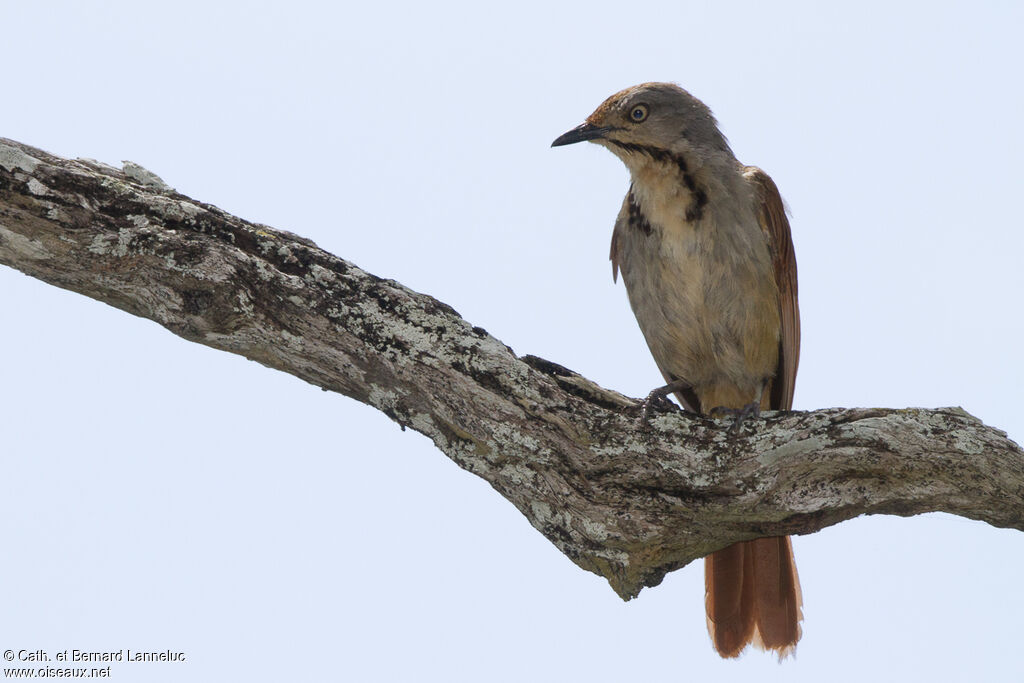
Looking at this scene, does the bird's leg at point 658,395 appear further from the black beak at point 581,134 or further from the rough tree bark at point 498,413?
the black beak at point 581,134

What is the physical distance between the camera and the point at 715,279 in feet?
15.1

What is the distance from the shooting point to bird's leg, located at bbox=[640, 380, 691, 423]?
379 cm

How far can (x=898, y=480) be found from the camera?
3.53 m

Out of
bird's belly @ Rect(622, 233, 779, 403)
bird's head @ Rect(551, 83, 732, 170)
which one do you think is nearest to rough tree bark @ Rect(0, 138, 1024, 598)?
bird's belly @ Rect(622, 233, 779, 403)

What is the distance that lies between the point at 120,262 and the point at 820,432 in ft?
8.51

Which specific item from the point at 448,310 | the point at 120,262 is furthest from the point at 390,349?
the point at 120,262

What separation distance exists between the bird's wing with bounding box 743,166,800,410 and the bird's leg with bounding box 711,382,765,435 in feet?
0.48

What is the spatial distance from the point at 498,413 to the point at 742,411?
4.22ft

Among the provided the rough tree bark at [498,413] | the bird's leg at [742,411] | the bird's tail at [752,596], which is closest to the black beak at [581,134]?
the bird's leg at [742,411]

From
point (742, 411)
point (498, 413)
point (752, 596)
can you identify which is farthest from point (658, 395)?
point (498, 413)

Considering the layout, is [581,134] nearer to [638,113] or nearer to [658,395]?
[638,113]

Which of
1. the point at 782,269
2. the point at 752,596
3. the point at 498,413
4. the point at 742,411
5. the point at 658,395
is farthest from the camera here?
the point at 782,269

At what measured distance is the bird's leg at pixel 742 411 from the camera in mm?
3754

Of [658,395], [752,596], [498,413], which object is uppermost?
[658,395]
